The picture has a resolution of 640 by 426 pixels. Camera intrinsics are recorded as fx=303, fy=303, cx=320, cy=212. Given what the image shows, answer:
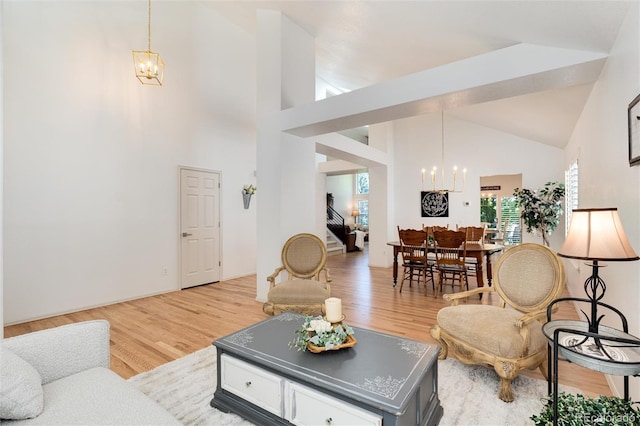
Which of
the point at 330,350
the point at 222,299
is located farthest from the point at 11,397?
the point at 222,299

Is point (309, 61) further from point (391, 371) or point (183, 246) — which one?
point (391, 371)

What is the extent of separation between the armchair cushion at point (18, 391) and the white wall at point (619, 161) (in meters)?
3.05

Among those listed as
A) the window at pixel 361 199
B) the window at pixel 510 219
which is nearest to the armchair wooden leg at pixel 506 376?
the window at pixel 510 219

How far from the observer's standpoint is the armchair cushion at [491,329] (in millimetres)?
2141

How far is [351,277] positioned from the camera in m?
6.31

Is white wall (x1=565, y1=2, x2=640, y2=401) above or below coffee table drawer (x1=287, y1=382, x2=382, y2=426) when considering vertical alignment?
above

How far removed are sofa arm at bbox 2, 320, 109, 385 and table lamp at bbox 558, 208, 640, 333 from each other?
269 cm

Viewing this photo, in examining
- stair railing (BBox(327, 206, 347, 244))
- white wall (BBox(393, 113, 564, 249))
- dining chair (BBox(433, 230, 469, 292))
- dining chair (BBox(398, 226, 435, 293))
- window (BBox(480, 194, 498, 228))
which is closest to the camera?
dining chair (BBox(433, 230, 469, 292))

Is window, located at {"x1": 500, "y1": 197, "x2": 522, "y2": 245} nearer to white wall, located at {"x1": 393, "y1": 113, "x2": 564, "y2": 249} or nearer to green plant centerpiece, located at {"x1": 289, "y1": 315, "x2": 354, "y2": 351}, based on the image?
white wall, located at {"x1": 393, "y1": 113, "x2": 564, "y2": 249}

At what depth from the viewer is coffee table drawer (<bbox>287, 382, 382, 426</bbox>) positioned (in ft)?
4.85

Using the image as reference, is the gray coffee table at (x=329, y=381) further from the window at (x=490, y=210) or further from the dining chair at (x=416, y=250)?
the window at (x=490, y=210)

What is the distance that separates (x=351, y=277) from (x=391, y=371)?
469 centimetres

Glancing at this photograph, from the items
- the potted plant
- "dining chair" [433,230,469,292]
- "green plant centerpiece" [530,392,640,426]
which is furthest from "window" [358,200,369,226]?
"green plant centerpiece" [530,392,640,426]

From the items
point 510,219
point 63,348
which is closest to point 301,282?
point 63,348
